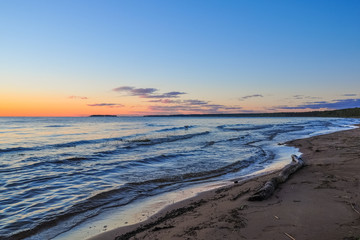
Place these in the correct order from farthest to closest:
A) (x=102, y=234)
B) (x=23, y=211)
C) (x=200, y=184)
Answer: (x=200, y=184)
(x=23, y=211)
(x=102, y=234)

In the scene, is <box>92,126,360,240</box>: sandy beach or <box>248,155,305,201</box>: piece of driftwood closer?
<box>92,126,360,240</box>: sandy beach

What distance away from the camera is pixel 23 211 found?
654cm

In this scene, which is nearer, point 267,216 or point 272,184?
point 267,216

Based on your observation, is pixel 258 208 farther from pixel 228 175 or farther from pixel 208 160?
pixel 208 160

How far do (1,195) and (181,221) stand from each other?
6575 mm

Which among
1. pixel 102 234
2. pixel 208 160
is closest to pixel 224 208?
pixel 102 234

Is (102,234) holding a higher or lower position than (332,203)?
lower

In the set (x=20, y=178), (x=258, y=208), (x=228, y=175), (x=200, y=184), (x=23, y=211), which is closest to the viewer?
(x=258, y=208)

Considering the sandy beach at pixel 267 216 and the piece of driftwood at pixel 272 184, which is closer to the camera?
the sandy beach at pixel 267 216

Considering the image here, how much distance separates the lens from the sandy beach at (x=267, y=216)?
420cm

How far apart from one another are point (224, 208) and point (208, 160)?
8.76m

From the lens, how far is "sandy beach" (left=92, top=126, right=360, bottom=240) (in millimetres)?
4203

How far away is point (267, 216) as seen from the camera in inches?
194

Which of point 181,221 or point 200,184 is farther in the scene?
point 200,184
